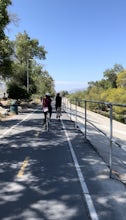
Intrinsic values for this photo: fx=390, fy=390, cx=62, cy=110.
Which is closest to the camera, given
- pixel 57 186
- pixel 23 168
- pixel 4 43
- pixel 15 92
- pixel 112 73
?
pixel 57 186

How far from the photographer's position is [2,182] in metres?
8.77

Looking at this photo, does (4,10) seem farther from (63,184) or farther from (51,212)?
(51,212)

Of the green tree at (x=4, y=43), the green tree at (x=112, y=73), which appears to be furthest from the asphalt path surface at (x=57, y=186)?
the green tree at (x=112, y=73)

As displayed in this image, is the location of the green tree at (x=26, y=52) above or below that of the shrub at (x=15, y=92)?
above

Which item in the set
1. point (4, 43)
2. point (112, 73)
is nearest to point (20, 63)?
point (4, 43)

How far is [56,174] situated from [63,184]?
1054mm

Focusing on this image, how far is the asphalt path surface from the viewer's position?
21.8 feet

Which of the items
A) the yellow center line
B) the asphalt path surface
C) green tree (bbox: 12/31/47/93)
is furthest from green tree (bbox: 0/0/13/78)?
green tree (bbox: 12/31/47/93)

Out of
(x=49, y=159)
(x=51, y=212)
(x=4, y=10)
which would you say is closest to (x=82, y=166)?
(x=49, y=159)

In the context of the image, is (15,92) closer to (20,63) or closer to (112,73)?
(20,63)

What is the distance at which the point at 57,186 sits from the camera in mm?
8406

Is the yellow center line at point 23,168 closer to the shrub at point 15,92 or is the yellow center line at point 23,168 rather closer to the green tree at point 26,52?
the shrub at point 15,92

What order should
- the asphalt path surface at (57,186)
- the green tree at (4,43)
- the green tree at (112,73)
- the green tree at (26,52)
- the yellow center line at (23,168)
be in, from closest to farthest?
1. the asphalt path surface at (57,186)
2. the yellow center line at (23,168)
3. the green tree at (4,43)
4. the green tree at (26,52)
5. the green tree at (112,73)

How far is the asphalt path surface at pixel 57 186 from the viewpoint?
6641 millimetres
